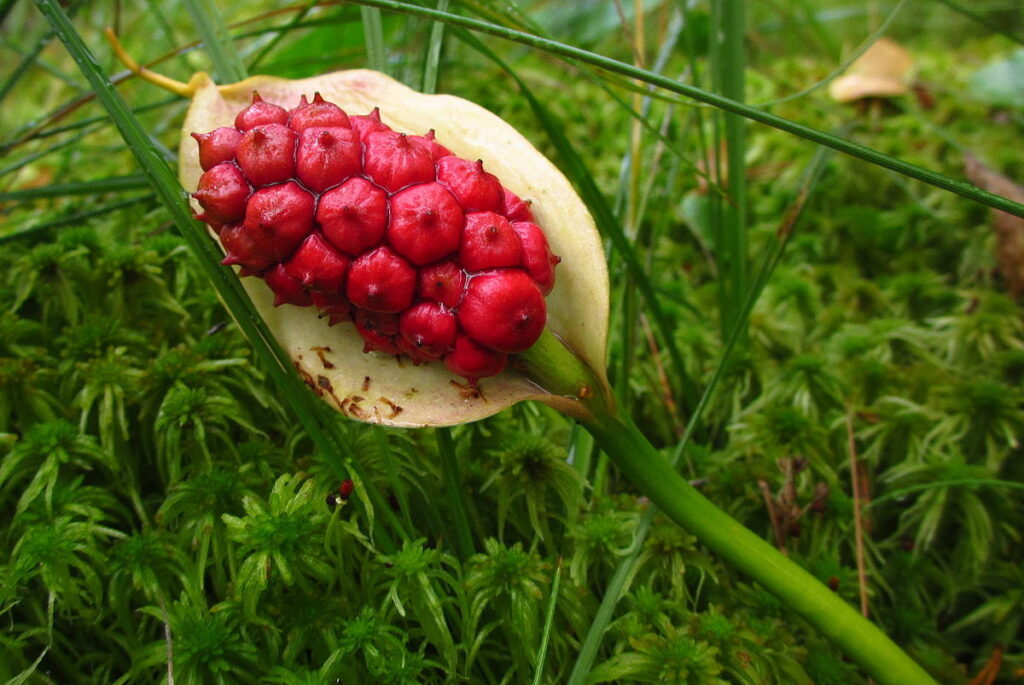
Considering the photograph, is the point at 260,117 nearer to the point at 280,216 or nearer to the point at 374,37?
the point at 280,216

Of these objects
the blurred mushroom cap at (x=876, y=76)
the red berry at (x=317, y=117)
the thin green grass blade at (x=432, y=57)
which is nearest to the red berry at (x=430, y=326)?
the red berry at (x=317, y=117)

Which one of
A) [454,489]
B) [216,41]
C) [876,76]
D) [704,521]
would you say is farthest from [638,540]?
[876,76]

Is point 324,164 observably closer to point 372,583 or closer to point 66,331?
point 372,583

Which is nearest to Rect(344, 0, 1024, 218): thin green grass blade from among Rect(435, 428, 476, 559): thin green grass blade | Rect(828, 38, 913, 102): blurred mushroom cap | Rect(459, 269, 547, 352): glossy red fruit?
Rect(459, 269, 547, 352): glossy red fruit

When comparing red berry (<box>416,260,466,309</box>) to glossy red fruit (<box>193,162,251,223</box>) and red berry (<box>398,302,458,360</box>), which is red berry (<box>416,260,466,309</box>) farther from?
glossy red fruit (<box>193,162,251,223</box>)

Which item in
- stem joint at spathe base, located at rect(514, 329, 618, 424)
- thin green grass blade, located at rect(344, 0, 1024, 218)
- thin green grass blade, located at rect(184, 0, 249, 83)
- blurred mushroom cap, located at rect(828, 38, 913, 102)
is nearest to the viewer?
thin green grass blade, located at rect(344, 0, 1024, 218)

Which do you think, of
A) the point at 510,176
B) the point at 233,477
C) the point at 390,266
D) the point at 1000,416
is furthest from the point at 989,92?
the point at 233,477
